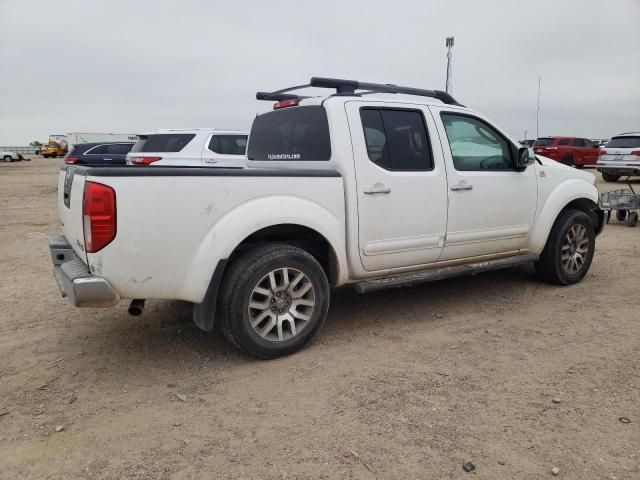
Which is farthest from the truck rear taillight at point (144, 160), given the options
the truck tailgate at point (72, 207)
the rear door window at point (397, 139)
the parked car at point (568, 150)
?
the parked car at point (568, 150)

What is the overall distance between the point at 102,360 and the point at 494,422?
2.68m

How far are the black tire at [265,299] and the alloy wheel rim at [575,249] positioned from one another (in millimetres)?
2967

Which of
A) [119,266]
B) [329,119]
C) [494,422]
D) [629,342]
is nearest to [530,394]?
[494,422]

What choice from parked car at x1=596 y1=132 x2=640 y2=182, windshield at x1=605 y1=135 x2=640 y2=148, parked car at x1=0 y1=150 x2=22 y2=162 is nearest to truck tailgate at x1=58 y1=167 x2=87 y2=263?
parked car at x1=596 y1=132 x2=640 y2=182

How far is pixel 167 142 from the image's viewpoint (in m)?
10.6

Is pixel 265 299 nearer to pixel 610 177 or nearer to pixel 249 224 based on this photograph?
pixel 249 224

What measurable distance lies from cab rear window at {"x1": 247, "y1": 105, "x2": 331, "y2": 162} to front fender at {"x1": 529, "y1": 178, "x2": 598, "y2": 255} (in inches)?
94.5

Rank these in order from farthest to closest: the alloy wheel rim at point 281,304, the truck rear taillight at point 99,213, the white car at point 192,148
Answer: the white car at point 192,148, the alloy wheel rim at point 281,304, the truck rear taillight at point 99,213

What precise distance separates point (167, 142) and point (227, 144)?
1218 millimetres

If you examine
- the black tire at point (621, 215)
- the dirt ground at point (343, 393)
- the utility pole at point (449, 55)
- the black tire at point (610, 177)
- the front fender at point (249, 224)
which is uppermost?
the utility pole at point (449, 55)

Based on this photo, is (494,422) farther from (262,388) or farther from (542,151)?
(542,151)

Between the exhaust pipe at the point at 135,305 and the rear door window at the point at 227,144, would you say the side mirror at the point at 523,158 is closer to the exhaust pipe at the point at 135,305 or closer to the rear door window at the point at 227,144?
the exhaust pipe at the point at 135,305

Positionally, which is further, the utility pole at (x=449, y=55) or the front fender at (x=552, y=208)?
the utility pole at (x=449, y=55)

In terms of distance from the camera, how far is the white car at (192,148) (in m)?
10.3
